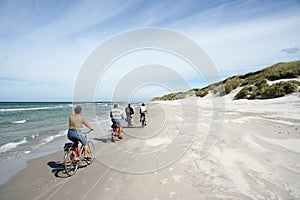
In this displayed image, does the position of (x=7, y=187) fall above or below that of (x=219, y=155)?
below

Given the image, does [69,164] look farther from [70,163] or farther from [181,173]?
[181,173]

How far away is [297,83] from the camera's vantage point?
19656 millimetres

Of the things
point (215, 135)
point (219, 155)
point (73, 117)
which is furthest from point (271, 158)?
point (73, 117)

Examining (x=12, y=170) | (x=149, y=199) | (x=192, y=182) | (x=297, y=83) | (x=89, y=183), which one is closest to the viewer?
(x=149, y=199)

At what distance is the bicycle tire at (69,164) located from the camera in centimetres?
579

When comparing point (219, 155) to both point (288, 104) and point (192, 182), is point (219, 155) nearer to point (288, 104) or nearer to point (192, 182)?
point (192, 182)

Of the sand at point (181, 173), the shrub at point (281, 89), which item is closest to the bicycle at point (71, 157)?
the sand at point (181, 173)

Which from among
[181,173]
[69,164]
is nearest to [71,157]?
[69,164]

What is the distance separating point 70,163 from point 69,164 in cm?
21

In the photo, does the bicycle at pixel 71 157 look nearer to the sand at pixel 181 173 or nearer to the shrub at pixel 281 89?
the sand at pixel 181 173

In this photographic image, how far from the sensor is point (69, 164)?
6.23 meters

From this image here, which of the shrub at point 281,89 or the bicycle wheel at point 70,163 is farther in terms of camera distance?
the shrub at point 281,89

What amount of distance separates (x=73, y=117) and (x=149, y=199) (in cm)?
350

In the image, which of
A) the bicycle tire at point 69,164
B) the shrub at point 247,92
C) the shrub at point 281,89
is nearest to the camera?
the bicycle tire at point 69,164
